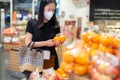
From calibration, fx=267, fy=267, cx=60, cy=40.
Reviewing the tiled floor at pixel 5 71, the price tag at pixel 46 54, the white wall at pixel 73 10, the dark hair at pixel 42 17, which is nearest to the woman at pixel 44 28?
the dark hair at pixel 42 17

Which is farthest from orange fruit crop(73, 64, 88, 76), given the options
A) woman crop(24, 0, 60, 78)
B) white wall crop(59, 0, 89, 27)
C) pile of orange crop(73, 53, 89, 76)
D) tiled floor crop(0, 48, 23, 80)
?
tiled floor crop(0, 48, 23, 80)

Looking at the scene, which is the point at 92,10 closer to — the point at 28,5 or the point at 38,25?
the point at 38,25

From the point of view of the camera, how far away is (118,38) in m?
1.60

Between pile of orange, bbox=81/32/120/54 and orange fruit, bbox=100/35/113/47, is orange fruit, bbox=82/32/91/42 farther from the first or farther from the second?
orange fruit, bbox=100/35/113/47

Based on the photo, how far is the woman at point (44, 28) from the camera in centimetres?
288

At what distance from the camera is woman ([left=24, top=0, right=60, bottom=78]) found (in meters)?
2.88

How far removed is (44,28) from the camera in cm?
299

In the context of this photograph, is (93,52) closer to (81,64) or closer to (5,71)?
(81,64)

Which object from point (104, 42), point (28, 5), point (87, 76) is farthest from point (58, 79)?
point (28, 5)

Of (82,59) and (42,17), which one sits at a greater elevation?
(42,17)

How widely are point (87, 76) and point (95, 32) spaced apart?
1.34 ft

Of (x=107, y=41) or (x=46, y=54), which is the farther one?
(x=46, y=54)

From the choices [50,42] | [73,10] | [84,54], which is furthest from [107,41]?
[73,10]

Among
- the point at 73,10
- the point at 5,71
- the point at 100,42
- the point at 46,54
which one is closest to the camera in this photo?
the point at 100,42
